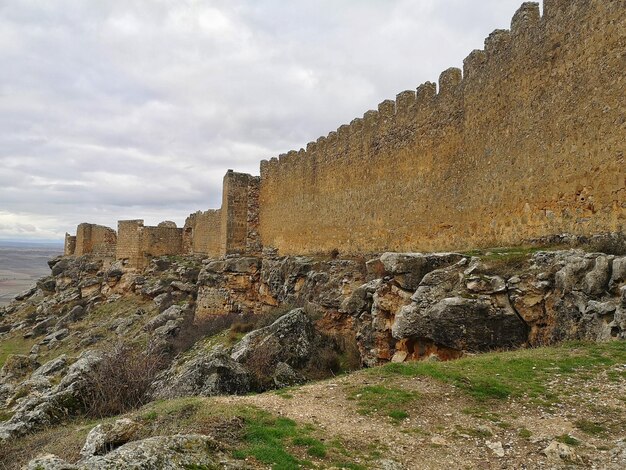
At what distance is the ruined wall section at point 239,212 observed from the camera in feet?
82.4

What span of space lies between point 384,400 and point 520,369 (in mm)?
2085

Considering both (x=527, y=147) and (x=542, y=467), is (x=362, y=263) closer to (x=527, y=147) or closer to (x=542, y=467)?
(x=527, y=147)

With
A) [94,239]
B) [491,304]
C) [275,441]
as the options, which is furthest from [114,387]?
[94,239]

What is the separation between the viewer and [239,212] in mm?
25500

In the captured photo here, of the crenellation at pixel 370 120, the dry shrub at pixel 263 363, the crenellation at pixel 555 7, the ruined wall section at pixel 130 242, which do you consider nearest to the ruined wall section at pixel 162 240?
the ruined wall section at pixel 130 242

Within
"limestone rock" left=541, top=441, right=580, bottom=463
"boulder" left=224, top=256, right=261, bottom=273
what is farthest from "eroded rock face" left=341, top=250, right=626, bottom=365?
"boulder" left=224, top=256, right=261, bottom=273

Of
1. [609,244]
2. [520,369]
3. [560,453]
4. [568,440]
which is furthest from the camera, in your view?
[609,244]

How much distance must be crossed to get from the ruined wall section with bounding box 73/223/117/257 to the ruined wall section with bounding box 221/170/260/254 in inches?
525

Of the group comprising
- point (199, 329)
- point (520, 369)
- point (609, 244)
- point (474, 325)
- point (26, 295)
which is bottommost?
point (26, 295)

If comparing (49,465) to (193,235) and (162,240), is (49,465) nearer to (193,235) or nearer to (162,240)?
(193,235)

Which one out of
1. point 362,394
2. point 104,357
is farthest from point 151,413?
point 104,357

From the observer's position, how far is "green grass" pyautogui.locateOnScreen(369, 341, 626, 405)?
6734mm

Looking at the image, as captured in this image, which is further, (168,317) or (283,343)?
(168,317)

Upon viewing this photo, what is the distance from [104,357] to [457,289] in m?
7.96
